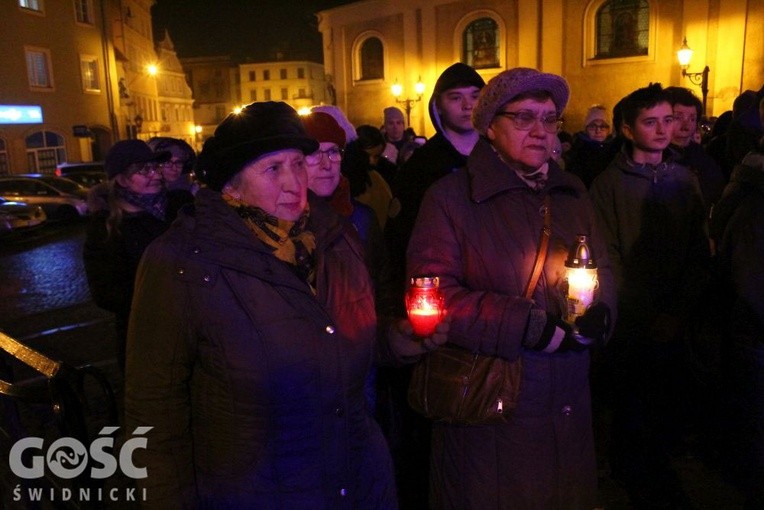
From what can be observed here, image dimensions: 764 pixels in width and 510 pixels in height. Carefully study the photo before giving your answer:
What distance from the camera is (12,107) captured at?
2842 cm

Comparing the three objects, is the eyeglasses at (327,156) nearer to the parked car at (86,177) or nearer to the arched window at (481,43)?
the parked car at (86,177)

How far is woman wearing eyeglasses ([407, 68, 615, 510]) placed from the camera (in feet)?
8.24

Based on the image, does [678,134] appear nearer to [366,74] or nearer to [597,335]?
[597,335]

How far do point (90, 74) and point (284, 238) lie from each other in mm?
36555

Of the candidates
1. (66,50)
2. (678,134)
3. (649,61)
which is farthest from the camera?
(66,50)

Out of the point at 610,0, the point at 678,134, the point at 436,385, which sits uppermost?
the point at 610,0

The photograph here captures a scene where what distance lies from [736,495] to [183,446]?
3476 mm

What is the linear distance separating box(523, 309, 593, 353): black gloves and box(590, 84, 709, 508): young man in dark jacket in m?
1.57

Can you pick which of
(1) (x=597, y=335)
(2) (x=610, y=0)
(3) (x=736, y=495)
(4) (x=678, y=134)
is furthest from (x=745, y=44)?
(1) (x=597, y=335)

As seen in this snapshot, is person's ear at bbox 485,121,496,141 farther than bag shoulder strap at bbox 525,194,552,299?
Yes

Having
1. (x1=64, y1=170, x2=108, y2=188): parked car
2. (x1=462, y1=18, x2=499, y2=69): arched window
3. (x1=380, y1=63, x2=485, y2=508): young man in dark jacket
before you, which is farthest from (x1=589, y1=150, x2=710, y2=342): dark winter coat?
(x1=462, y1=18, x2=499, y2=69): arched window

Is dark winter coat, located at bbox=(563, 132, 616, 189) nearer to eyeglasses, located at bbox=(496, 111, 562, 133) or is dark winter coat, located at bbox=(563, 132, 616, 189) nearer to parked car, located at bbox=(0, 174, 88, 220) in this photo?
eyeglasses, located at bbox=(496, 111, 562, 133)

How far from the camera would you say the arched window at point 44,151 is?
2995 cm

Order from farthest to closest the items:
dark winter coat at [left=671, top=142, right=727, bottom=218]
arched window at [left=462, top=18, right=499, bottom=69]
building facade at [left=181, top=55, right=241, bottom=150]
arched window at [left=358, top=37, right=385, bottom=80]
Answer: building facade at [left=181, top=55, right=241, bottom=150]
arched window at [left=358, top=37, right=385, bottom=80]
arched window at [left=462, top=18, right=499, bottom=69]
dark winter coat at [left=671, top=142, right=727, bottom=218]
